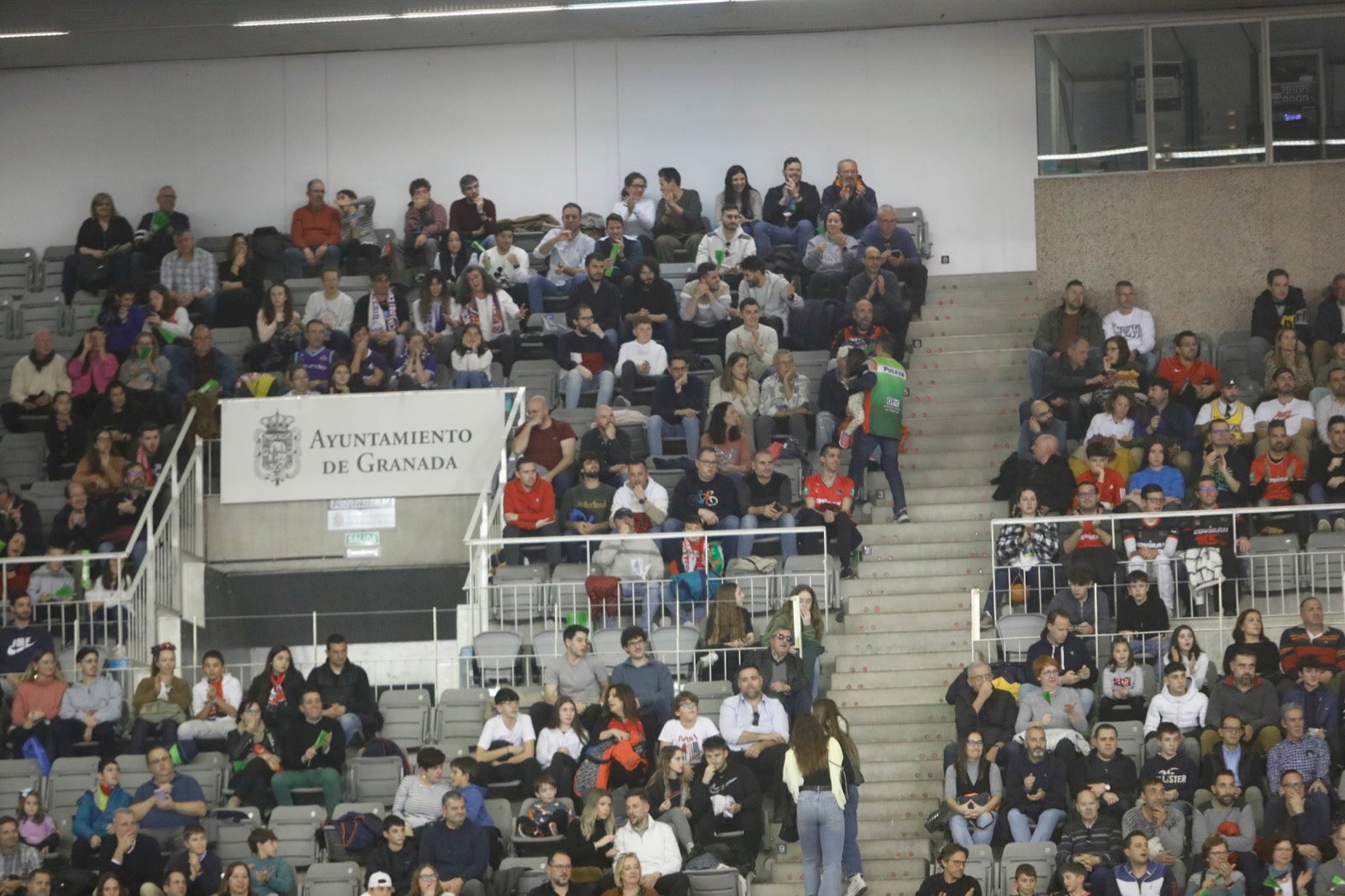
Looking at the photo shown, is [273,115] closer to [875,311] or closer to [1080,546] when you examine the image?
[875,311]

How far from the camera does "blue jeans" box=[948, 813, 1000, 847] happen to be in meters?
13.1

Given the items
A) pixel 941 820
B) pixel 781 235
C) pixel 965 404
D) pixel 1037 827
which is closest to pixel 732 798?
pixel 941 820

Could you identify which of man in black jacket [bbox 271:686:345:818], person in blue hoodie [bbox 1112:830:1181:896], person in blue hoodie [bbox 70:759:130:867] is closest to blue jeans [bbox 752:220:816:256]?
man in black jacket [bbox 271:686:345:818]

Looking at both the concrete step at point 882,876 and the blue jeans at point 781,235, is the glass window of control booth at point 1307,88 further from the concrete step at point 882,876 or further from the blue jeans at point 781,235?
the concrete step at point 882,876

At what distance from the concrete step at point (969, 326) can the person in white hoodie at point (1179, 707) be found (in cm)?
596

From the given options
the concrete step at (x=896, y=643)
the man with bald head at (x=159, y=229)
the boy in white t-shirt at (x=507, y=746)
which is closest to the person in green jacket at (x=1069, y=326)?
the concrete step at (x=896, y=643)

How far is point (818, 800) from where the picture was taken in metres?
12.8

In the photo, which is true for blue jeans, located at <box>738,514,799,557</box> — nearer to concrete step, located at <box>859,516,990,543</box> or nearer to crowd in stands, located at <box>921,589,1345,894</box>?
concrete step, located at <box>859,516,990,543</box>

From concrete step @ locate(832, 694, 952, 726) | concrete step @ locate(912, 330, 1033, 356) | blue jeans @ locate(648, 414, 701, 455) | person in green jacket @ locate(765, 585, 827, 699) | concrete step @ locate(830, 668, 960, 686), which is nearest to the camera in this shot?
person in green jacket @ locate(765, 585, 827, 699)

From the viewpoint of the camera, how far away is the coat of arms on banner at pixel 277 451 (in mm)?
17203

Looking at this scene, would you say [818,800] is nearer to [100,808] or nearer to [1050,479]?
[1050,479]

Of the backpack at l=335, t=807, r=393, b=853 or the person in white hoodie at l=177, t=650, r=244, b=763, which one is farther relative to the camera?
the person in white hoodie at l=177, t=650, r=244, b=763

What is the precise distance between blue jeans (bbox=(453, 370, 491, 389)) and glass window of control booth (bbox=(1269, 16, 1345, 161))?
7.50m

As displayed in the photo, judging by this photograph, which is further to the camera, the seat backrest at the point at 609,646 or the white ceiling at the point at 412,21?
the white ceiling at the point at 412,21
